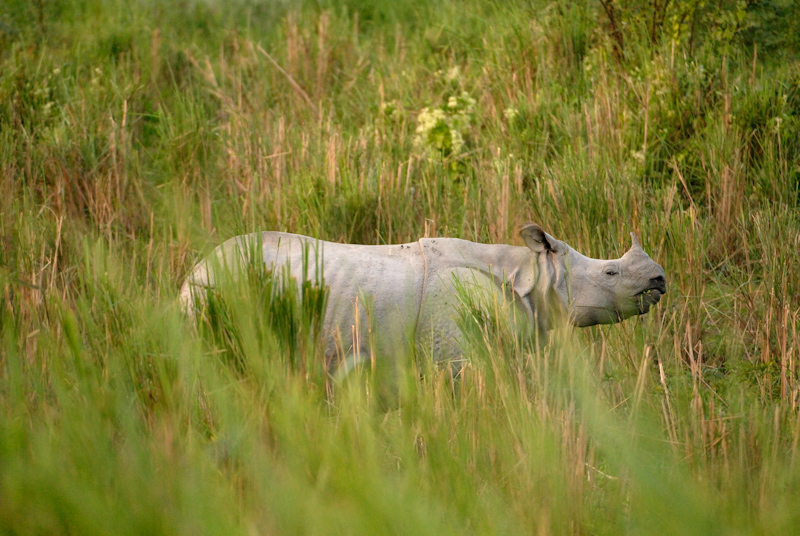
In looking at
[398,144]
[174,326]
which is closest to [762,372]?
[174,326]

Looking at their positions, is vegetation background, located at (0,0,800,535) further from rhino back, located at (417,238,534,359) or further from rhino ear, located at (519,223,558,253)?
rhino ear, located at (519,223,558,253)

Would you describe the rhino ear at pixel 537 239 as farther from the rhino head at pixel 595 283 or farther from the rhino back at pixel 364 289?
the rhino back at pixel 364 289

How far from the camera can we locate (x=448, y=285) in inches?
150

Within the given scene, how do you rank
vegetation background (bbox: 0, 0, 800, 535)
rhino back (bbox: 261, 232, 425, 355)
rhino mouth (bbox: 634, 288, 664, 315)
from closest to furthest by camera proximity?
vegetation background (bbox: 0, 0, 800, 535) < rhino back (bbox: 261, 232, 425, 355) < rhino mouth (bbox: 634, 288, 664, 315)

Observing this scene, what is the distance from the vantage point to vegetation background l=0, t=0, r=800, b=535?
210cm

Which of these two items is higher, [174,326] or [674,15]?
[674,15]

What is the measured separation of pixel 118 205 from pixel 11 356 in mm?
3734

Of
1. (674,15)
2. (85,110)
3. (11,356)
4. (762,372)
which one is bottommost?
(762,372)

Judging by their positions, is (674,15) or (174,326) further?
(674,15)

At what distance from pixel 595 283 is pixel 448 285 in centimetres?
69

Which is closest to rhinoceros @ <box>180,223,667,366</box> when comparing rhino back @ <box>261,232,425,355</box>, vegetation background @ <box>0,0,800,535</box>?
rhino back @ <box>261,232,425,355</box>

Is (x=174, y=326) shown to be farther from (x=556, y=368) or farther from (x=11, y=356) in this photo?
(x=556, y=368)

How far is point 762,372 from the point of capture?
358 cm

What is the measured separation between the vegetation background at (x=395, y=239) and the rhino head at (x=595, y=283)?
5.9 inches
